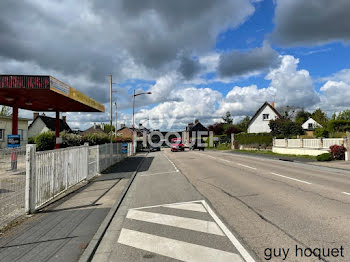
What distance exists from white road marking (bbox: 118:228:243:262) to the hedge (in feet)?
129

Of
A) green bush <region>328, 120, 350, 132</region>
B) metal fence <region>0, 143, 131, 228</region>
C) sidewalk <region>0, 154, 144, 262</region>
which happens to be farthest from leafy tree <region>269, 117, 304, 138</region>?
sidewalk <region>0, 154, 144, 262</region>

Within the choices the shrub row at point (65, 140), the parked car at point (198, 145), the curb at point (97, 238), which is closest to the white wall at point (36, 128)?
the shrub row at point (65, 140)

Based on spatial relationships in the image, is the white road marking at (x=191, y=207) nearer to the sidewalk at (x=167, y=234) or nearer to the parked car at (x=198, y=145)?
the sidewalk at (x=167, y=234)

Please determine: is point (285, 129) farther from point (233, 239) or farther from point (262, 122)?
point (233, 239)

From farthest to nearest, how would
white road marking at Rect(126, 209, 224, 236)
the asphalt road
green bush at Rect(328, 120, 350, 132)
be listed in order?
green bush at Rect(328, 120, 350, 132)
white road marking at Rect(126, 209, 224, 236)
the asphalt road

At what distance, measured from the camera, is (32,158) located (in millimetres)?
7328

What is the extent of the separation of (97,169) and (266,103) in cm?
5178

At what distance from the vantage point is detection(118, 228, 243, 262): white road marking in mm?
4353

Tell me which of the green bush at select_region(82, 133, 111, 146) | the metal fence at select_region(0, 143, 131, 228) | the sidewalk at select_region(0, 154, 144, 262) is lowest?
the sidewalk at select_region(0, 154, 144, 262)

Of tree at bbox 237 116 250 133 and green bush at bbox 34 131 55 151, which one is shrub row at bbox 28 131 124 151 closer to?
green bush at bbox 34 131 55 151

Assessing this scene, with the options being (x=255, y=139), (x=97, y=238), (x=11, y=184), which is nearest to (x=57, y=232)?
(x=97, y=238)

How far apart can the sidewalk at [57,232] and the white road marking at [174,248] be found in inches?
33.6

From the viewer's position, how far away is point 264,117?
61469mm

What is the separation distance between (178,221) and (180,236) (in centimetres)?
105
